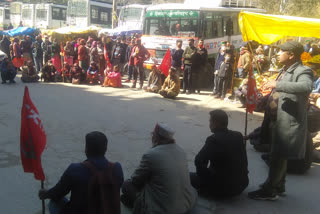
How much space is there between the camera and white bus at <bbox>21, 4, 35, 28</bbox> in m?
36.2

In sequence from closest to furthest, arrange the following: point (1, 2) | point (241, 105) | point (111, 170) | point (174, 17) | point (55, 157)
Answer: point (111, 170) → point (55, 157) → point (241, 105) → point (174, 17) → point (1, 2)

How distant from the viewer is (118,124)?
760cm

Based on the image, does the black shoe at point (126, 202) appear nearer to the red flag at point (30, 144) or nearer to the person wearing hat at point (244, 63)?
the red flag at point (30, 144)

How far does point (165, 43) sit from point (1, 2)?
51064 millimetres

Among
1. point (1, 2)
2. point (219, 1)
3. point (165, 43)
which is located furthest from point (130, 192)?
point (1, 2)

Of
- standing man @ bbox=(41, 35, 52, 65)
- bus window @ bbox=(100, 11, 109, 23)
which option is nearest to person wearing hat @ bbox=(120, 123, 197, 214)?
standing man @ bbox=(41, 35, 52, 65)

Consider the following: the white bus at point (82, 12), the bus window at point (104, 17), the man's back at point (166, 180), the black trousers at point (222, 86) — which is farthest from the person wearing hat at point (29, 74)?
the bus window at point (104, 17)

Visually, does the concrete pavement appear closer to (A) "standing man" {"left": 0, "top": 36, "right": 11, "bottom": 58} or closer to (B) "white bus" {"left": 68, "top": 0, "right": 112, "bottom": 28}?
(A) "standing man" {"left": 0, "top": 36, "right": 11, "bottom": 58}

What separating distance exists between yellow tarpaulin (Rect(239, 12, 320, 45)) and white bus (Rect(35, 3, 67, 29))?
3108 centimetres

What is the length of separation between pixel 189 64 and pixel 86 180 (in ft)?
31.3

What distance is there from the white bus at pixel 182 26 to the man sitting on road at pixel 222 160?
9541 mm

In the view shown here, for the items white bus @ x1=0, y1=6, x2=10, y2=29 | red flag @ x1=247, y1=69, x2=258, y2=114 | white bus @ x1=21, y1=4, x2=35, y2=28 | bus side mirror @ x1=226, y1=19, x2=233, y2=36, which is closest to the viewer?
red flag @ x1=247, y1=69, x2=258, y2=114

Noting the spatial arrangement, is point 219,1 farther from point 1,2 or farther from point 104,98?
point 1,2

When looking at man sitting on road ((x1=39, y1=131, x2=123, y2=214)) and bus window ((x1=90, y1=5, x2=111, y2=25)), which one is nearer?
man sitting on road ((x1=39, y1=131, x2=123, y2=214))
